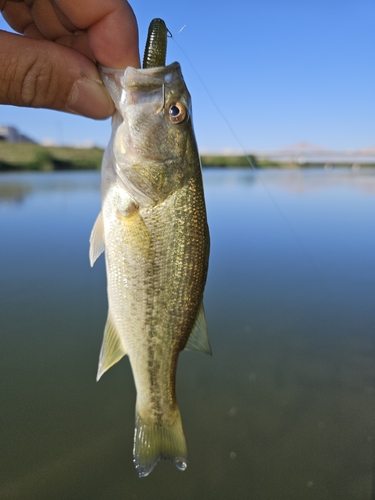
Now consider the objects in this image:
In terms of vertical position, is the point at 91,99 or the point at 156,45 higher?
the point at 156,45

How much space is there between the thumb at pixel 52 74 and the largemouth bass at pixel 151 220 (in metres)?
0.09

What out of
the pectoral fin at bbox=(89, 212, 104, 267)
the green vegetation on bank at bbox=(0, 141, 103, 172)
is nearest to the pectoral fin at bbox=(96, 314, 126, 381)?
the pectoral fin at bbox=(89, 212, 104, 267)

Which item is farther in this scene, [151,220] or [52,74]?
[52,74]

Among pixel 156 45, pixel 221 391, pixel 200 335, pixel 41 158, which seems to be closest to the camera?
pixel 156 45

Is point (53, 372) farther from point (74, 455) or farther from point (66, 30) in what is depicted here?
point (66, 30)

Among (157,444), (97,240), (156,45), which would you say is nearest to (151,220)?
(97,240)

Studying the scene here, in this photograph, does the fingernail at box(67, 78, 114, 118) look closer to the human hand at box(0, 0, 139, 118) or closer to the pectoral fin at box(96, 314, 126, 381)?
the human hand at box(0, 0, 139, 118)

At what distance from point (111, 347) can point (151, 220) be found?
64 cm

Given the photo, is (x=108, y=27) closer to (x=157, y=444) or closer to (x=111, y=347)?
(x=111, y=347)

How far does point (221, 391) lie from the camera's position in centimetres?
452

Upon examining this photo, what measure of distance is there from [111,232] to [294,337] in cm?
448

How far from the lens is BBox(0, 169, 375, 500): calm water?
3506 mm

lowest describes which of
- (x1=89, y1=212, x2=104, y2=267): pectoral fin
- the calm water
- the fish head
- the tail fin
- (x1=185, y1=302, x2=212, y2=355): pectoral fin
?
the calm water

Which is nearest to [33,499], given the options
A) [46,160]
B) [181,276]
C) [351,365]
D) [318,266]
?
[181,276]
